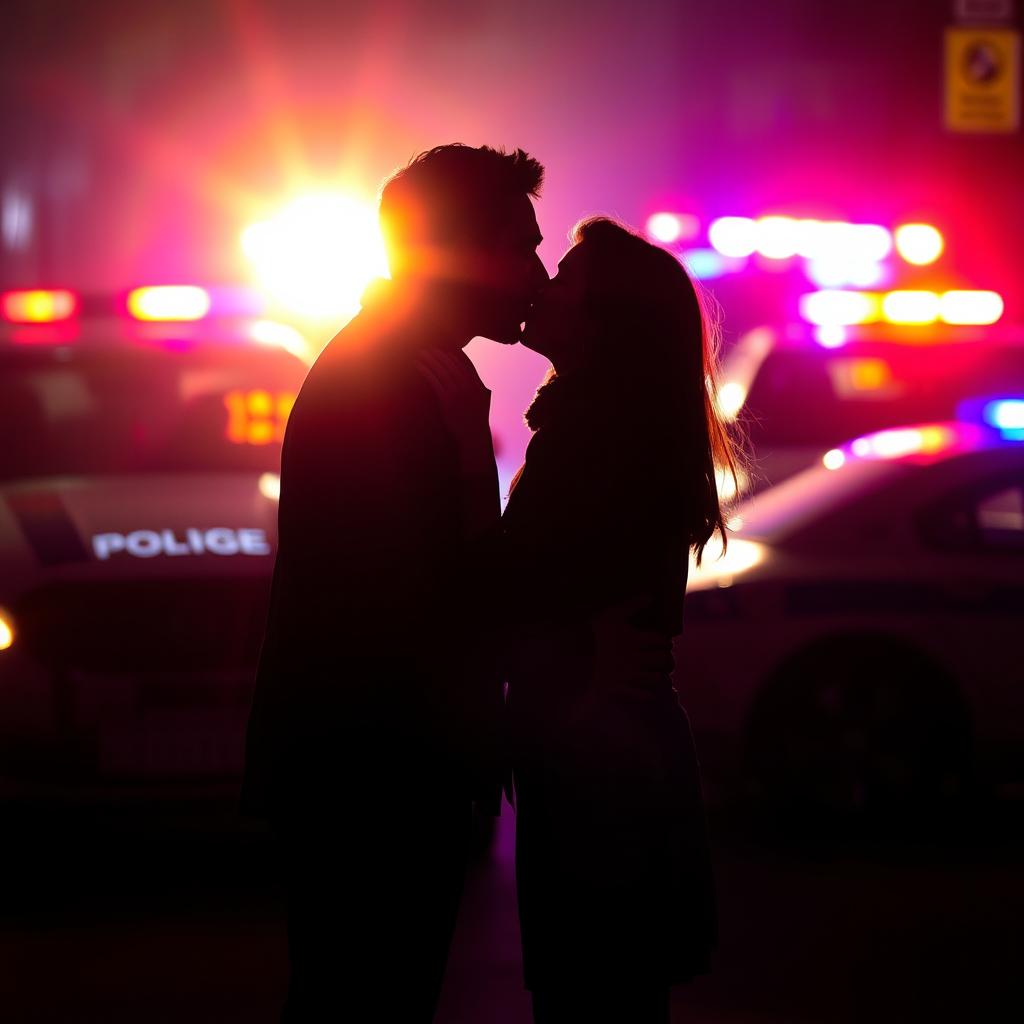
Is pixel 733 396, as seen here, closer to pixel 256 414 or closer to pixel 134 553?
pixel 256 414

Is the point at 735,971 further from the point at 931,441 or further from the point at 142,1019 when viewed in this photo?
the point at 931,441

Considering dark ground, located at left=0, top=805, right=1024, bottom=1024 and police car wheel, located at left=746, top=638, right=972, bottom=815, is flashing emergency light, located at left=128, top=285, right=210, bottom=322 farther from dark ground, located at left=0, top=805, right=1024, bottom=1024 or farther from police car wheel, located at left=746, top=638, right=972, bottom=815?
police car wheel, located at left=746, top=638, right=972, bottom=815

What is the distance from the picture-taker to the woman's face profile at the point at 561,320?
357 cm

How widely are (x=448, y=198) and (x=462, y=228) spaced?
50 mm

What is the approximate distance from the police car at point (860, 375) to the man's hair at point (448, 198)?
672cm

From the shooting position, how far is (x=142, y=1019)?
16.8ft

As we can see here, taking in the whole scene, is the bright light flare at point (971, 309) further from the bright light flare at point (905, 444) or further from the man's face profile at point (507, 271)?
the man's face profile at point (507, 271)

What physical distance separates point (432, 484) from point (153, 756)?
312 centimetres

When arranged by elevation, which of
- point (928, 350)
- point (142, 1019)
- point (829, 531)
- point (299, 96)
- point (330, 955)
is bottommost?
point (142, 1019)

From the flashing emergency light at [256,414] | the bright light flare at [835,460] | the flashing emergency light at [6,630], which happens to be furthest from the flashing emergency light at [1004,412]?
the flashing emergency light at [6,630]

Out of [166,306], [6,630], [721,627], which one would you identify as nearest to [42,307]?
[166,306]

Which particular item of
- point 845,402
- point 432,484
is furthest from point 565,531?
point 845,402

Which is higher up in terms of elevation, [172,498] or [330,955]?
[172,498]

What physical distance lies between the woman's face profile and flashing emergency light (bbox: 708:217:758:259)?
25.1 ft
